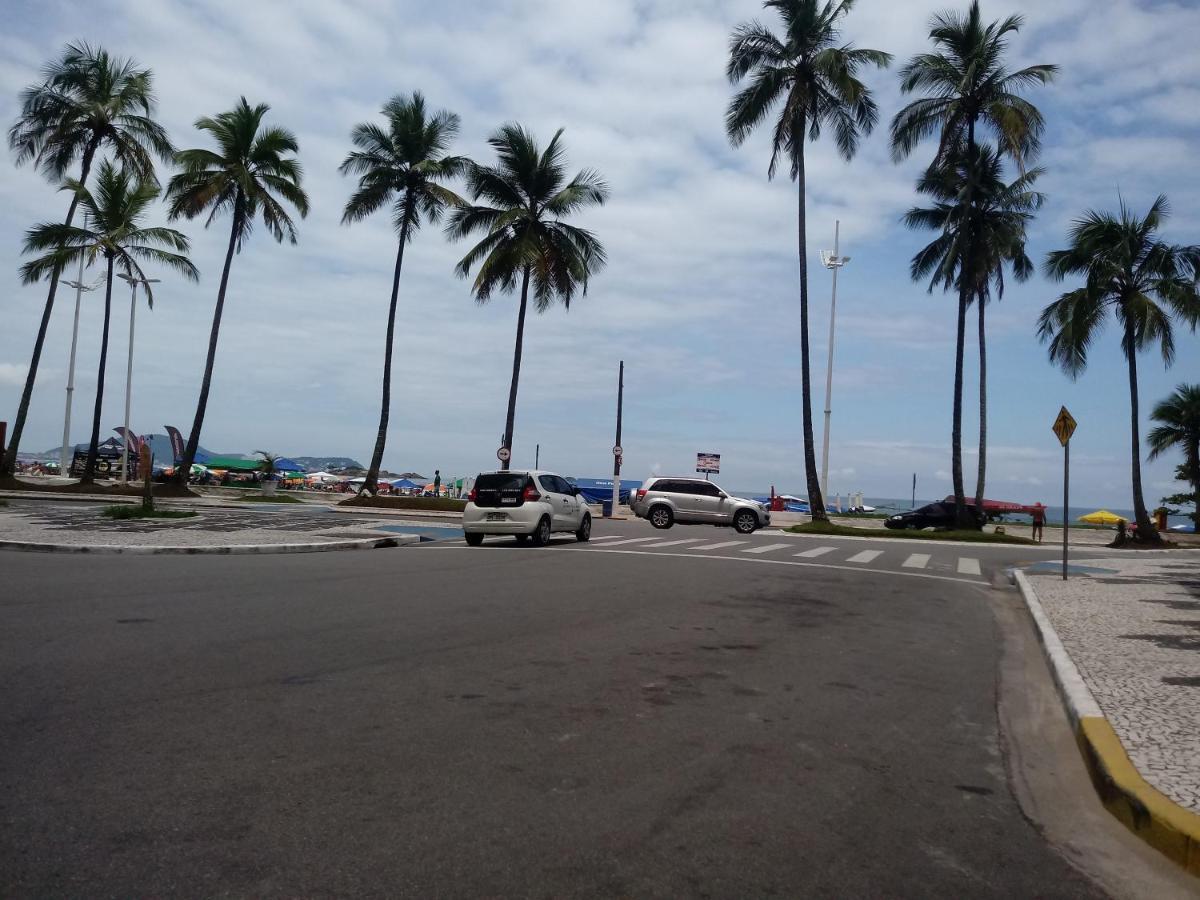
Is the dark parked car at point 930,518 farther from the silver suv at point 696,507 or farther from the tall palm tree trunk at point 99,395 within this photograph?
the tall palm tree trunk at point 99,395

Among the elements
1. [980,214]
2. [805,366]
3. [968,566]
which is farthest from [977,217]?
[968,566]

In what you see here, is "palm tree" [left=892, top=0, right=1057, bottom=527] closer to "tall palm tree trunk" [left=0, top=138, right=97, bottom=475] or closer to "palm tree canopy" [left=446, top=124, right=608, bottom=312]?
"palm tree canopy" [left=446, top=124, right=608, bottom=312]

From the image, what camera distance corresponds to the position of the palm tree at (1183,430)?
140 feet

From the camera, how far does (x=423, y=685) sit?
6578 mm

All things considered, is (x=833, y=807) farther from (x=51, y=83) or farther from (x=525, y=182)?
(x=51, y=83)

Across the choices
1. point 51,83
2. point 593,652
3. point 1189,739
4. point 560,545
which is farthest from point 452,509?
point 1189,739

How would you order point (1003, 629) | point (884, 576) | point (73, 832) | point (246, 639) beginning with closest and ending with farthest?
point (73, 832)
point (246, 639)
point (1003, 629)
point (884, 576)

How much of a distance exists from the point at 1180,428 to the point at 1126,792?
149ft

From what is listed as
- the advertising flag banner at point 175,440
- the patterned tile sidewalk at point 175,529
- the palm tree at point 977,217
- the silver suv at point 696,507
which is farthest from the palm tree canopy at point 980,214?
the advertising flag banner at point 175,440

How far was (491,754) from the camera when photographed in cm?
503

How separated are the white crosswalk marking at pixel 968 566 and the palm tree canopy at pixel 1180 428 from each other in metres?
25.8

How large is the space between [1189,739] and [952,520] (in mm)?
36707

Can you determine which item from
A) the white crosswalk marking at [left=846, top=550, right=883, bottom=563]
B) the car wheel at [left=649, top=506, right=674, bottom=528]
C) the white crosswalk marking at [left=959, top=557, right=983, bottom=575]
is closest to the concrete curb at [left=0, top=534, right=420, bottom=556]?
the white crosswalk marking at [left=846, top=550, right=883, bottom=563]

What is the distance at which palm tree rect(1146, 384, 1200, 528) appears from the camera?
42.6 meters
